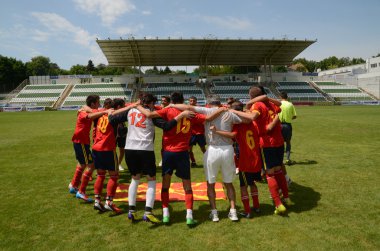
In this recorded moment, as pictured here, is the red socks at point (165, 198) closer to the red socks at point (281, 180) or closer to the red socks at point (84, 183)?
the red socks at point (84, 183)

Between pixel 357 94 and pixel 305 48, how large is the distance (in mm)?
16334

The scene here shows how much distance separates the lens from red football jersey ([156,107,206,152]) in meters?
5.01

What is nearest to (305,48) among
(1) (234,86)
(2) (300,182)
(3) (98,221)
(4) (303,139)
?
(1) (234,86)

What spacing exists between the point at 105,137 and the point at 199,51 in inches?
1885

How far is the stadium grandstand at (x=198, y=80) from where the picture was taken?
49531 mm

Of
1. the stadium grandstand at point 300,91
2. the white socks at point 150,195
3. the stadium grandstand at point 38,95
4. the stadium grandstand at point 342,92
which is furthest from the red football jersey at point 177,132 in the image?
the stadium grandstand at point 342,92

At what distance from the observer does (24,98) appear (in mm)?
56344

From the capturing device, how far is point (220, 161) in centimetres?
506

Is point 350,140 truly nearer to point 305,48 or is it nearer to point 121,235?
point 121,235

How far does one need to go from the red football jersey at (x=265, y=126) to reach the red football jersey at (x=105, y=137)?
9.68 feet

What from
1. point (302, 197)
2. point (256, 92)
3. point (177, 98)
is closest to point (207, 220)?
point (177, 98)

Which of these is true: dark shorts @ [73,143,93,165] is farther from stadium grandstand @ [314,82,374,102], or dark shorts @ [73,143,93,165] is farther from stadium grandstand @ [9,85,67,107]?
stadium grandstand @ [314,82,374,102]

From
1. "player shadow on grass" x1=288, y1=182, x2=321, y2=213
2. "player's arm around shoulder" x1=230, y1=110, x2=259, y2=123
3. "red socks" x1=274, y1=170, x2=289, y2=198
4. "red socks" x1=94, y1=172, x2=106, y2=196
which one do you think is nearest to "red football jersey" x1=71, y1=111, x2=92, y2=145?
"red socks" x1=94, y1=172, x2=106, y2=196

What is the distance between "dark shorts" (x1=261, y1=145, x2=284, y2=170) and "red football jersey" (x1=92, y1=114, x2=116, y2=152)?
3162 millimetres
